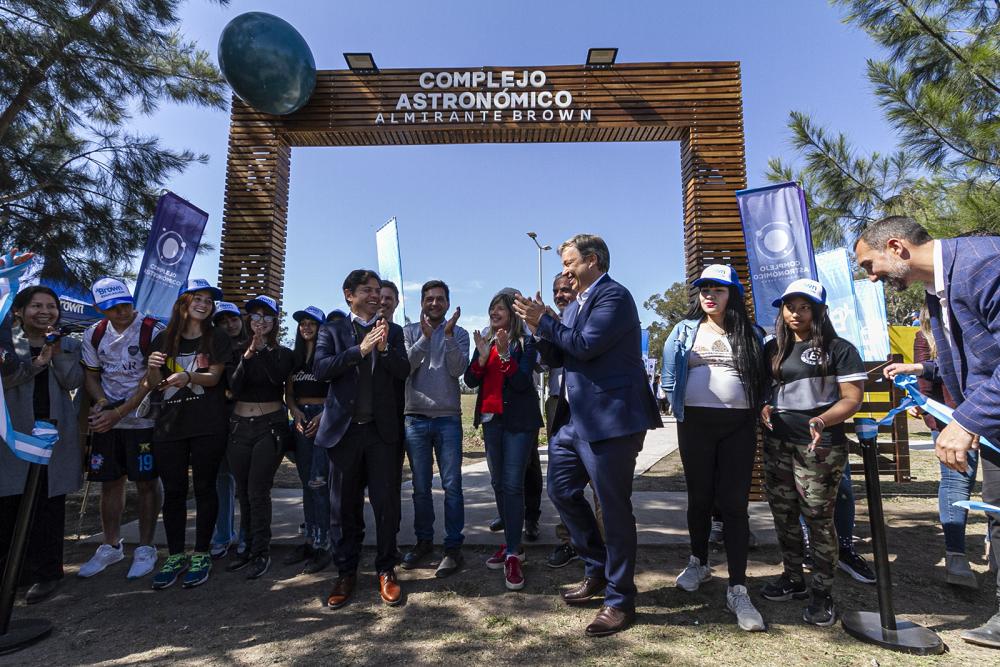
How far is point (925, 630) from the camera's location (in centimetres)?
281

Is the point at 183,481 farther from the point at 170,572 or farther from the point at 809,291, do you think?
the point at 809,291

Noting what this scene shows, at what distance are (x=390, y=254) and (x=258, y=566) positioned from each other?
12.3 feet

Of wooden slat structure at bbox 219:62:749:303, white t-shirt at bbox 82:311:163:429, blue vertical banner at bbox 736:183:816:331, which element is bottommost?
white t-shirt at bbox 82:311:163:429

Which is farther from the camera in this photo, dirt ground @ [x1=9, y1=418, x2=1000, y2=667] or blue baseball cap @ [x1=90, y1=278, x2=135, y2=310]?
blue baseball cap @ [x1=90, y1=278, x2=135, y2=310]

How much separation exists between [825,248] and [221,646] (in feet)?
35.7

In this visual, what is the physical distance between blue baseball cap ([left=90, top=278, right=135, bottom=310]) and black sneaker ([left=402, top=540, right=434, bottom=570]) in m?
2.91

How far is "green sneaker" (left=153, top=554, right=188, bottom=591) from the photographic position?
3.64m

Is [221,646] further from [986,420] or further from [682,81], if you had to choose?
[682,81]

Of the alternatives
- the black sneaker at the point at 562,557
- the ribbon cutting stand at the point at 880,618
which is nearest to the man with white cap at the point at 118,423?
the black sneaker at the point at 562,557

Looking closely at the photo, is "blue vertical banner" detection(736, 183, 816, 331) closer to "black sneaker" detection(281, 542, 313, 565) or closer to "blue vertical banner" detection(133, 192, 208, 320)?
"black sneaker" detection(281, 542, 313, 565)

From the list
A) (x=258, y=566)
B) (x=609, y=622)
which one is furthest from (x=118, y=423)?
(x=609, y=622)

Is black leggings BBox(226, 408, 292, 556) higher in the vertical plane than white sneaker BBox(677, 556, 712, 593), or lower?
higher

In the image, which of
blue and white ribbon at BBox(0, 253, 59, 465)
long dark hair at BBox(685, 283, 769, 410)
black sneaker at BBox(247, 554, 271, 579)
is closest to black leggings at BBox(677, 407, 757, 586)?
long dark hair at BBox(685, 283, 769, 410)

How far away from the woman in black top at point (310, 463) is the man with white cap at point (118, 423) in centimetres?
102
